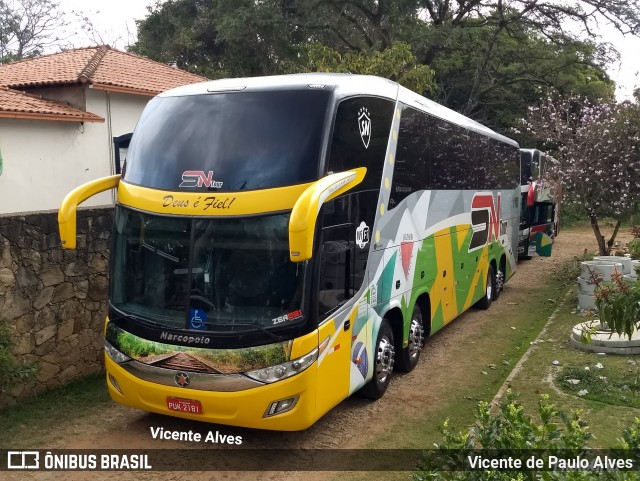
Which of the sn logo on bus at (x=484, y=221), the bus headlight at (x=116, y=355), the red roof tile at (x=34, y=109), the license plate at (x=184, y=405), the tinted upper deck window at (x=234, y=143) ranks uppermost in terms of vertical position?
the red roof tile at (x=34, y=109)

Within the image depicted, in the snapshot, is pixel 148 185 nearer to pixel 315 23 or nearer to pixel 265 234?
pixel 265 234

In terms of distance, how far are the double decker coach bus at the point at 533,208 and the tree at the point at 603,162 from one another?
4.74 m

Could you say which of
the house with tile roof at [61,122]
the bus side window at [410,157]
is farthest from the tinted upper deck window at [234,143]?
the house with tile roof at [61,122]

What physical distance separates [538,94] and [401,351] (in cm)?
2374

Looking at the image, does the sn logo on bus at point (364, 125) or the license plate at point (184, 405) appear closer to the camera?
the license plate at point (184, 405)

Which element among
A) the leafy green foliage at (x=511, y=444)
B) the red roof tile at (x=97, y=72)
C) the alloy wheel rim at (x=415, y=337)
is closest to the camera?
the leafy green foliage at (x=511, y=444)

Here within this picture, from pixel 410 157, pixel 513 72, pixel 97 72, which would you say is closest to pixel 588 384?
pixel 410 157

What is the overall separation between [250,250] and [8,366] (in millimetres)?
3009

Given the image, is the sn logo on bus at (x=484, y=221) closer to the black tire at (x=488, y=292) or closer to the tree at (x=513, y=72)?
the black tire at (x=488, y=292)

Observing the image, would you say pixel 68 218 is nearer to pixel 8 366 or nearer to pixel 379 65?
pixel 8 366

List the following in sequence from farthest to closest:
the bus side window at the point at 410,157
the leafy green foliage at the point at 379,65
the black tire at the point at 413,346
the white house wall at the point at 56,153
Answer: the leafy green foliage at the point at 379,65 < the white house wall at the point at 56,153 < the black tire at the point at 413,346 < the bus side window at the point at 410,157

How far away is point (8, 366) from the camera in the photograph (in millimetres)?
6172

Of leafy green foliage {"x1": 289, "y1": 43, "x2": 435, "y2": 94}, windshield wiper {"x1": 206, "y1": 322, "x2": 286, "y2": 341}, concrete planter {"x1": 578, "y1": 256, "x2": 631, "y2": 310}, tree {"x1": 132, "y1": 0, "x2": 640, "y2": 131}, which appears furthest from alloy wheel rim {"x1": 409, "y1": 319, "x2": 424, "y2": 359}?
tree {"x1": 132, "y1": 0, "x2": 640, "y2": 131}

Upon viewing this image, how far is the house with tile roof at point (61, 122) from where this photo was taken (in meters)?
12.8
